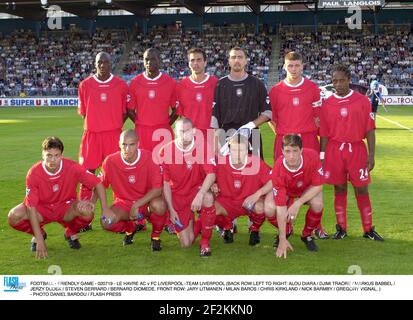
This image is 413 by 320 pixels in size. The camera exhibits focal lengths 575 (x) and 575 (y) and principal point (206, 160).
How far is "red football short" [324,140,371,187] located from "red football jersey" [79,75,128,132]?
7.37 feet

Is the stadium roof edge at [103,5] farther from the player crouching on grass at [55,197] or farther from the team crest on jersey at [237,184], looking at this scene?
the player crouching on grass at [55,197]

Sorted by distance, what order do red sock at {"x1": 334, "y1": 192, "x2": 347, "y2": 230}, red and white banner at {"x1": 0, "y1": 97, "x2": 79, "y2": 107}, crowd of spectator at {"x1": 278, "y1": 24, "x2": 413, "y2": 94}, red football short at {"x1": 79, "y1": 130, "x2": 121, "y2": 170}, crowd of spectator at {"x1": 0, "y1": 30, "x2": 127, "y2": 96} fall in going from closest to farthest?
red sock at {"x1": 334, "y1": 192, "x2": 347, "y2": 230}, red football short at {"x1": 79, "y1": 130, "x2": 121, "y2": 170}, red and white banner at {"x1": 0, "y1": 97, "x2": 79, "y2": 107}, crowd of spectator at {"x1": 278, "y1": 24, "x2": 413, "y2": 94}, crowd of spectator at {"x1": 0, "y1": 30, "x2": 127, "y2": 96}

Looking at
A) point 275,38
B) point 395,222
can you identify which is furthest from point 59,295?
point 275,38

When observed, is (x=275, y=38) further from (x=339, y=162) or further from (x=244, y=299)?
(x=244, y=299)

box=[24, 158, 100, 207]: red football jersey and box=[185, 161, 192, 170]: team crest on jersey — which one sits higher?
box=[185, 161, 192, 170]: team crest on jersey

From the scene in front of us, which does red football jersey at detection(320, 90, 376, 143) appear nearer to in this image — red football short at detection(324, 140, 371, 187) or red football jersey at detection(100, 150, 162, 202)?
red football short at detection(324, 140, 371, 187)

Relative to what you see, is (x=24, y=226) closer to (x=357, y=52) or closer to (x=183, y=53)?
(x=357, y=52)

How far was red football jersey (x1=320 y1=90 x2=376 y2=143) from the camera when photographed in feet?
17.3

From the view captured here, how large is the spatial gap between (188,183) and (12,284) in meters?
2.14

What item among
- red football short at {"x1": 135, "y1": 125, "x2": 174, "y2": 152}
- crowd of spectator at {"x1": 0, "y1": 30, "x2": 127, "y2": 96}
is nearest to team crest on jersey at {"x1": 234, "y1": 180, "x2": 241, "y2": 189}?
red football short at {"x1": 135, "y1": 125, "x2": 174, "y2": 152}

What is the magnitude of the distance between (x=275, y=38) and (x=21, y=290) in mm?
35835

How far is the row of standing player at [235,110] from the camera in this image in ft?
17.5

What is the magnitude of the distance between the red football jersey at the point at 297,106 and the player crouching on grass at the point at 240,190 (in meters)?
0.56

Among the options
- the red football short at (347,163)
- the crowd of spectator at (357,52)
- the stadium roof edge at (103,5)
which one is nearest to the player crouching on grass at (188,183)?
the red football short at (347,163)
